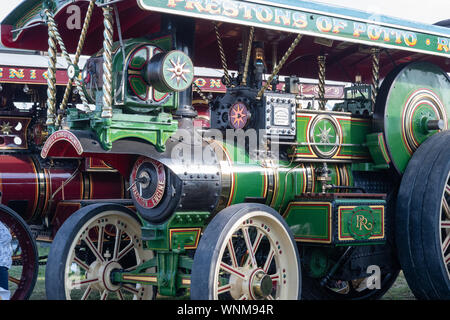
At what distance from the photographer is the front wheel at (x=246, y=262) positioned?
4.29 meters

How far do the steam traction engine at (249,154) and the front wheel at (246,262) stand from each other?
10 millimetres

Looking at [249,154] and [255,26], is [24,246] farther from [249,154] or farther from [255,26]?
[255,26]

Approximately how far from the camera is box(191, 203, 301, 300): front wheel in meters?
4.29

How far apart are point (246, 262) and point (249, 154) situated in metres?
1.03

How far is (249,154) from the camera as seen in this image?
546 centimetres

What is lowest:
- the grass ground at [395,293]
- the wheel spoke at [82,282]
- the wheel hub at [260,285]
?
the grass ground at [395,293]

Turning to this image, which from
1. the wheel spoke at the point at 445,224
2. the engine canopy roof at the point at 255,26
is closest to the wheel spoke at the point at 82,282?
the engine canopy roof at the point at 255,26

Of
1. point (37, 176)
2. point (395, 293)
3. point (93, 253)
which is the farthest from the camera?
point (37, 176)

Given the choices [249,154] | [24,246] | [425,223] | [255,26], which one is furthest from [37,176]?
[425,223]

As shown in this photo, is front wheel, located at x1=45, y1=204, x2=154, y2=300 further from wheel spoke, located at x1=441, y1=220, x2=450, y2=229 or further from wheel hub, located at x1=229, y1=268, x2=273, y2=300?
wheel spoke, located at x1=441, y1=220, x2=450, y2=229

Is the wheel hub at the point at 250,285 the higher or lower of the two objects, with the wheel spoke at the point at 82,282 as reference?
higher

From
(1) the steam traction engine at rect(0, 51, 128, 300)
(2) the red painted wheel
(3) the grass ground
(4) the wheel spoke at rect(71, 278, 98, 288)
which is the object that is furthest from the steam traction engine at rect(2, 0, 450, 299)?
(1) the steam traction engine at rect(0, 51, 128, 300)

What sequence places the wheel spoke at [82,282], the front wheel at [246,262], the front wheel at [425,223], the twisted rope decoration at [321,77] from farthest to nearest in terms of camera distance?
the twisted rope decoration at [321,77], the front wheel at [425,223], the wheel spoke at [82,282], the front wheel at [246,262]

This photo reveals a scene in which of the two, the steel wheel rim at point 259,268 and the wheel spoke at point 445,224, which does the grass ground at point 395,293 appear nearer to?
the wheel spoke at point 445,224
